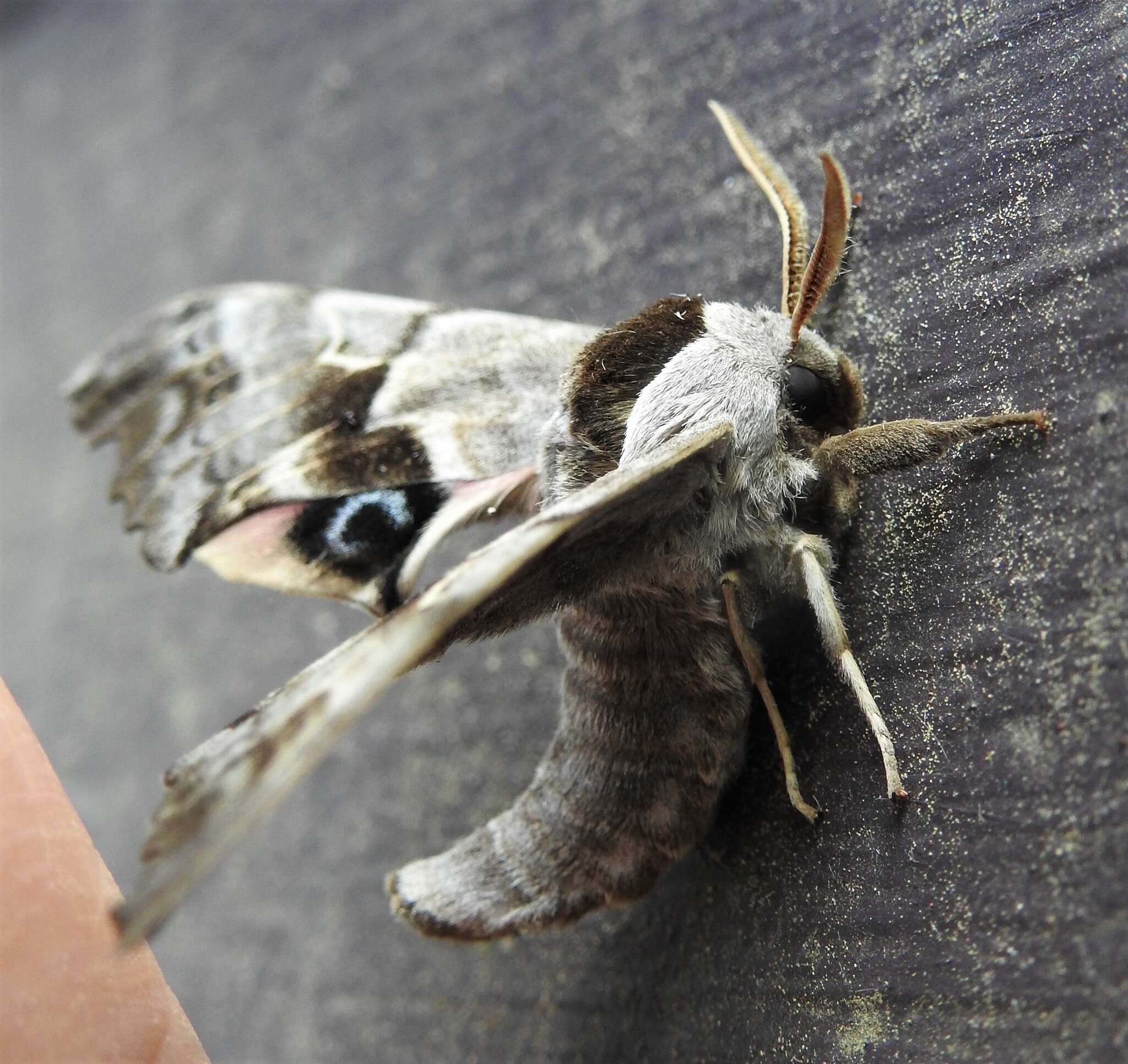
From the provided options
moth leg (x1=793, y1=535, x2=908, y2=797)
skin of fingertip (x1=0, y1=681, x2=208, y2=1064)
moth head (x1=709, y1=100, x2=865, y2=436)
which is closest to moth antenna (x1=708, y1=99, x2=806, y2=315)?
moth head (x1=709, y1=100, x2=865, y2=436)

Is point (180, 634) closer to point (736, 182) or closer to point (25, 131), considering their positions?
point (736, 182)

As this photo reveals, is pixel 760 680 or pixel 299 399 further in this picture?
pixel 299 399

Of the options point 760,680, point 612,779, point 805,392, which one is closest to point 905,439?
point 805,392

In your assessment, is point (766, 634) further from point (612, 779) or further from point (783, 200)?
point (783, 200)

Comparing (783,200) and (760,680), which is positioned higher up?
(783,200)

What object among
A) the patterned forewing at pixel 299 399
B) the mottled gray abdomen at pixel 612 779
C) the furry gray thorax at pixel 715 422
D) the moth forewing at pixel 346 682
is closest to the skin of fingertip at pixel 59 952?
the moth forewing at pixel 346 682

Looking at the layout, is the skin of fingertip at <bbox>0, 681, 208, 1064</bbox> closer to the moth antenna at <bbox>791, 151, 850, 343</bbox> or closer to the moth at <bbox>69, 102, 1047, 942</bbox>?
the moth at <bbox>69, 102, 1047, 942</bbox>

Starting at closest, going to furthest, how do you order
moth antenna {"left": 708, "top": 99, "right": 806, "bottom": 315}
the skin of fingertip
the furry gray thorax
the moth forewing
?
the moth forewing, the skin of fingertip, the furry gray thorax, moth antenna {"left": 708, "top": 99, "right": 806, "bottom": 315}
